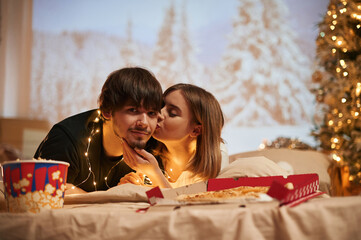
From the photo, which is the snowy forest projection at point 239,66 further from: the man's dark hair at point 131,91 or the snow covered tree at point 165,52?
the man's dark hair at point 131,91

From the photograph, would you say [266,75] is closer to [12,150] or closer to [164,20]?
[164,20]

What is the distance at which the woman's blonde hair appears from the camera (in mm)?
1849

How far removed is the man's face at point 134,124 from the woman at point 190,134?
0.92 feet

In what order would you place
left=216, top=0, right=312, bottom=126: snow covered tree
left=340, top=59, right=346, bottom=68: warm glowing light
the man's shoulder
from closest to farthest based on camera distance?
the man's shoulder → left=340, top=59, right=346, bottom=68: warm glowing light → left=216, top=0, right=312, bottom=126: snow covered tree

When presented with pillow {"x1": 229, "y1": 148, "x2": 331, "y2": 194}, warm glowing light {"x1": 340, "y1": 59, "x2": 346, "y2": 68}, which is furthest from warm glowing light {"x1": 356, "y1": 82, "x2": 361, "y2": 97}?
pillow {"x1": 229, "y1": 148, "x2": 331, "y2": 194}

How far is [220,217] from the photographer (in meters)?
0.73

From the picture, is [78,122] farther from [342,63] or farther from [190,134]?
[342,63]

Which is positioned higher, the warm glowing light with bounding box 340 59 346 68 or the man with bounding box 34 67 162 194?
the warm glowing light with bounding box 340 59 346 68

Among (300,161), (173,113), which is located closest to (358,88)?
(300,161)

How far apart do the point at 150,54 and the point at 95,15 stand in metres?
0.86

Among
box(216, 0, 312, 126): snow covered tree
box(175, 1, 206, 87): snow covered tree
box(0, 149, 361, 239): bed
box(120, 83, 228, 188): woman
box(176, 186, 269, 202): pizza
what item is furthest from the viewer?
box(175, 1, 206, 87): snow covered tree

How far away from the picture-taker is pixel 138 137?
59.1 inches

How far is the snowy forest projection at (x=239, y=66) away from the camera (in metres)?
4.20

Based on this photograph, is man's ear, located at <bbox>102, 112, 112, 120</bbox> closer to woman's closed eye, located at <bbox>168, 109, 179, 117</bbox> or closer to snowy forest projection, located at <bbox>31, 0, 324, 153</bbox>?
woman's closed eye, located at <bbox>168, 109, 179, 117</bbox>
